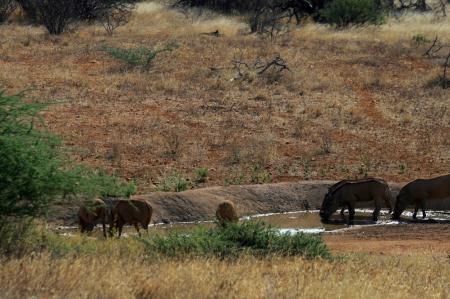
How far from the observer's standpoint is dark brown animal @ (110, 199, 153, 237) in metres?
15.0

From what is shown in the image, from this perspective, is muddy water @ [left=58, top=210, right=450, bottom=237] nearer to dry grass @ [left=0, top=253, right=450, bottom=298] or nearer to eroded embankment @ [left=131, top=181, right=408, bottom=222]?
eroded embankment @ [left=131, top=181, right=408, bottom=222]

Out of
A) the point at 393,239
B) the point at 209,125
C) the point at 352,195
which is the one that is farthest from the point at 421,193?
the point at 209,125

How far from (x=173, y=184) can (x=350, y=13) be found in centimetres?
2856

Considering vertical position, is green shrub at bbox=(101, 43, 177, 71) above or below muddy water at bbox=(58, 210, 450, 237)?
above

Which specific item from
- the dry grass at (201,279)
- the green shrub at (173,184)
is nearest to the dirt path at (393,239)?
the green shrub at (173,184)

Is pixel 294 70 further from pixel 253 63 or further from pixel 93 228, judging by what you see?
pixel 93 228

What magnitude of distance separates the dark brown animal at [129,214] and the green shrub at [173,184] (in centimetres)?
363

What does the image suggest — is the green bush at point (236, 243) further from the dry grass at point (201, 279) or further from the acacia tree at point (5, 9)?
the acacia tree at point (5, 9)

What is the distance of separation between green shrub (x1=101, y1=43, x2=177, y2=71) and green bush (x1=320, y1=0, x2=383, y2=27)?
47.4 ft

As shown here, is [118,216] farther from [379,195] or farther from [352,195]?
[379,195]

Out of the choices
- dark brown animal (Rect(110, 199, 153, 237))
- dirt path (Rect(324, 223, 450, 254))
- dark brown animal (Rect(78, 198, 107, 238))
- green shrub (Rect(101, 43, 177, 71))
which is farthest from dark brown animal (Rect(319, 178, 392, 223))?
green shrub (Rect(101, 43, 177, 71))

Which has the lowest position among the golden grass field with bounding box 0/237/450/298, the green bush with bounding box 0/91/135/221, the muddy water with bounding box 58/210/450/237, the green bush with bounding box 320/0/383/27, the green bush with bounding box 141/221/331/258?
the muddy water with bounding box 58/210/450/237

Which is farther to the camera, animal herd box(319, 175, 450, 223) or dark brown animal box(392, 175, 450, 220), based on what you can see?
dark brown animal box(392, 175, 450, 220)

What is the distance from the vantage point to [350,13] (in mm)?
46062
